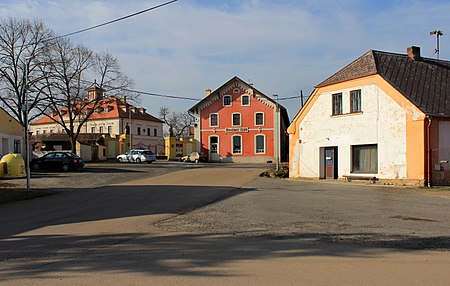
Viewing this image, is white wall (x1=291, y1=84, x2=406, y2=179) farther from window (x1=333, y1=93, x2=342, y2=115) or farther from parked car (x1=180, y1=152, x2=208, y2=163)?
parked car (x1=180, y1=152, x2=208, y2=163)

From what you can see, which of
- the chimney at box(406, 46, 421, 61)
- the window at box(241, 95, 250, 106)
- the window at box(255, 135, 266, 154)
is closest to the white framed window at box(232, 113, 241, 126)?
the window at box(241, 95, 250, 106)

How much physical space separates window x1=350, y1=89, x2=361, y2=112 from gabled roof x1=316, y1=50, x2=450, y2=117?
904 millimetres

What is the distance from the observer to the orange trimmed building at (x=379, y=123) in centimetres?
2412

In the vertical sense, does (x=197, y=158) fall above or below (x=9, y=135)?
below

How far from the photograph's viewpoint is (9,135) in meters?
35.4

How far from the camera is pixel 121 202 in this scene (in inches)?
656

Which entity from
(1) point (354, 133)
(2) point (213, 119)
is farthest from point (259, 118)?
(1) point (354, 133)

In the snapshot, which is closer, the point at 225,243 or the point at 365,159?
the point at 225,243

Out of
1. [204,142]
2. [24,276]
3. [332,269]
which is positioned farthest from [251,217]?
[204,142]

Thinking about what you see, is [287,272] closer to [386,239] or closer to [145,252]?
[145,252]

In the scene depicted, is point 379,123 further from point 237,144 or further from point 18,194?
point 237,144

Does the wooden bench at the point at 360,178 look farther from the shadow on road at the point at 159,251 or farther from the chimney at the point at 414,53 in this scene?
the shadow on road at the point at 159,251

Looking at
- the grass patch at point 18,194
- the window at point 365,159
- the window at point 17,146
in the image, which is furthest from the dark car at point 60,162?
the window at point 365,159

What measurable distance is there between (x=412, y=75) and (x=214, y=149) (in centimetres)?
3582
